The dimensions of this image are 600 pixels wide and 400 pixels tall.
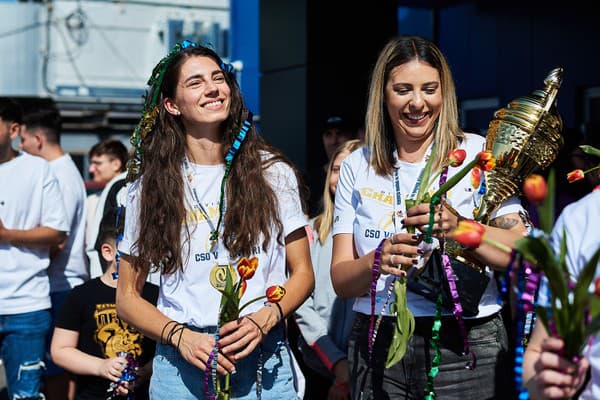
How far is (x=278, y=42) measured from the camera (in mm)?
8086

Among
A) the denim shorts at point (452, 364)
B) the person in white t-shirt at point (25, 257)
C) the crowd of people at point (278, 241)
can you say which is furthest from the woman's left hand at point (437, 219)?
the person in white t-shirt at point (25, 257)

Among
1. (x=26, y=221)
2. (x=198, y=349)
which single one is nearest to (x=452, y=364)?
(x=198, y=349)

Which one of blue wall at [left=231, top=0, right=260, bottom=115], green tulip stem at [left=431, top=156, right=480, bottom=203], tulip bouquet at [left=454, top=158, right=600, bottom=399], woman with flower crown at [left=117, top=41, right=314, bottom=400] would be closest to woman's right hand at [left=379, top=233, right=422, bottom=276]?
green tulip stem at [left=431, top=156, right=480, bottom=203]

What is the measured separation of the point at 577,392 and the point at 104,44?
23.1 meters

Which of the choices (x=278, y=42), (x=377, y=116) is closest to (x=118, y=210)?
(x=377, y=116)

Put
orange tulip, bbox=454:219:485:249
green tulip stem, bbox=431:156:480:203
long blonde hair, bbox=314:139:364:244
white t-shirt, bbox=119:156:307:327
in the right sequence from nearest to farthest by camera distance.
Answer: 1. orange tulip, bbox=454:219:485:249
2. green tulip stem, bbox=431:156:480:203
3. white t-shirt, bbox=119:156:307:327
4. long blonde hair, bbox=314:139:364:244

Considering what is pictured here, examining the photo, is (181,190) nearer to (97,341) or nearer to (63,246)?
(97,341)

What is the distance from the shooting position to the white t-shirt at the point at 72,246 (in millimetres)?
5418

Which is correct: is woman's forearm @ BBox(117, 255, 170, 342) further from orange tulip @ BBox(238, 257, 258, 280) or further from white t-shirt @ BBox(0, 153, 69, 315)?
white t-shirt @ BBox(0, 153, 69, 315)

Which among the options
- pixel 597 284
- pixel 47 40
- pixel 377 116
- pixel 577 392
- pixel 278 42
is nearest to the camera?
pixel 597 284

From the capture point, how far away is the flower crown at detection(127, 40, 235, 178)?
129 inches

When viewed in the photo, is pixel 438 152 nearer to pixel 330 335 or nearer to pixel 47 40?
pixel 330 335

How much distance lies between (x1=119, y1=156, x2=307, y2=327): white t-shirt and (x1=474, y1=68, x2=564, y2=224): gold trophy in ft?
2.44

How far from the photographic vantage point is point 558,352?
188cm
